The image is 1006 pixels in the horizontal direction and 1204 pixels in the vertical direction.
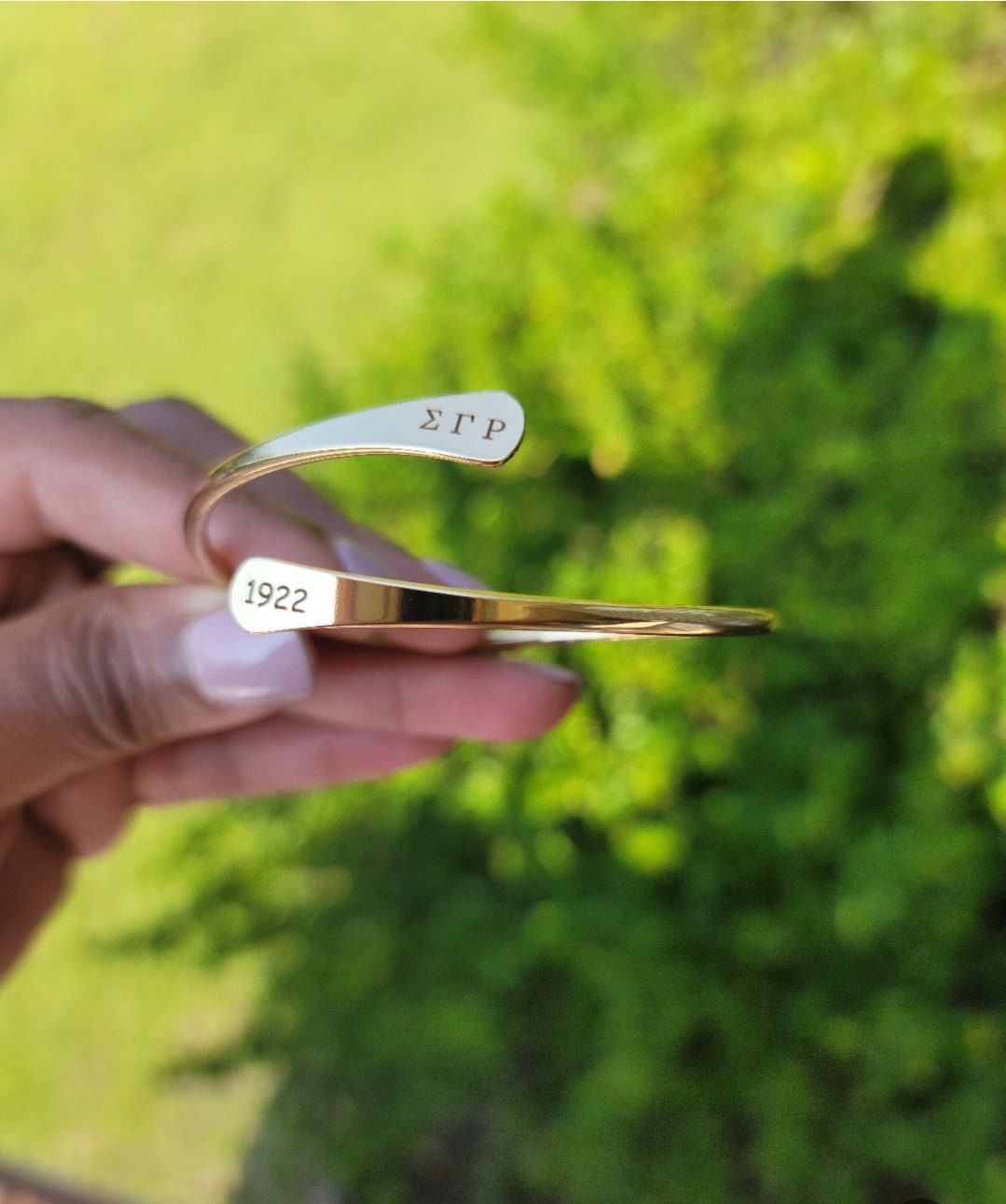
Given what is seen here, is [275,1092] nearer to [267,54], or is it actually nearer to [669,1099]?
[669,1099]

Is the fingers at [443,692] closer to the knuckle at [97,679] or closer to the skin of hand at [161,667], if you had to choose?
the skin of hand at [161,667]

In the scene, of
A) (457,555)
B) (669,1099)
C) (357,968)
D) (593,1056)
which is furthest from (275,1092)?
(457,555)

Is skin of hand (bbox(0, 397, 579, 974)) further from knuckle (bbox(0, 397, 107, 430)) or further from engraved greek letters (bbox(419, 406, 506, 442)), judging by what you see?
engraved greek letters (bbox(419, 406, 506, 442))

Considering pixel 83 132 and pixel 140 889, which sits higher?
pixel 83 132

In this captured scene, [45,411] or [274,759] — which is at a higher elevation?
[45,411]

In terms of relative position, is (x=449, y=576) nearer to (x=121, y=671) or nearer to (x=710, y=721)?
(x=121, y=671)

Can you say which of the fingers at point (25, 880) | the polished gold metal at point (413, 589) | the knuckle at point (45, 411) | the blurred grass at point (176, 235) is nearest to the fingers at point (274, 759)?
the fingers at point (25, 880)

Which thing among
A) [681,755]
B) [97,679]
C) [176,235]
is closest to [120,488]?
[97,679]
